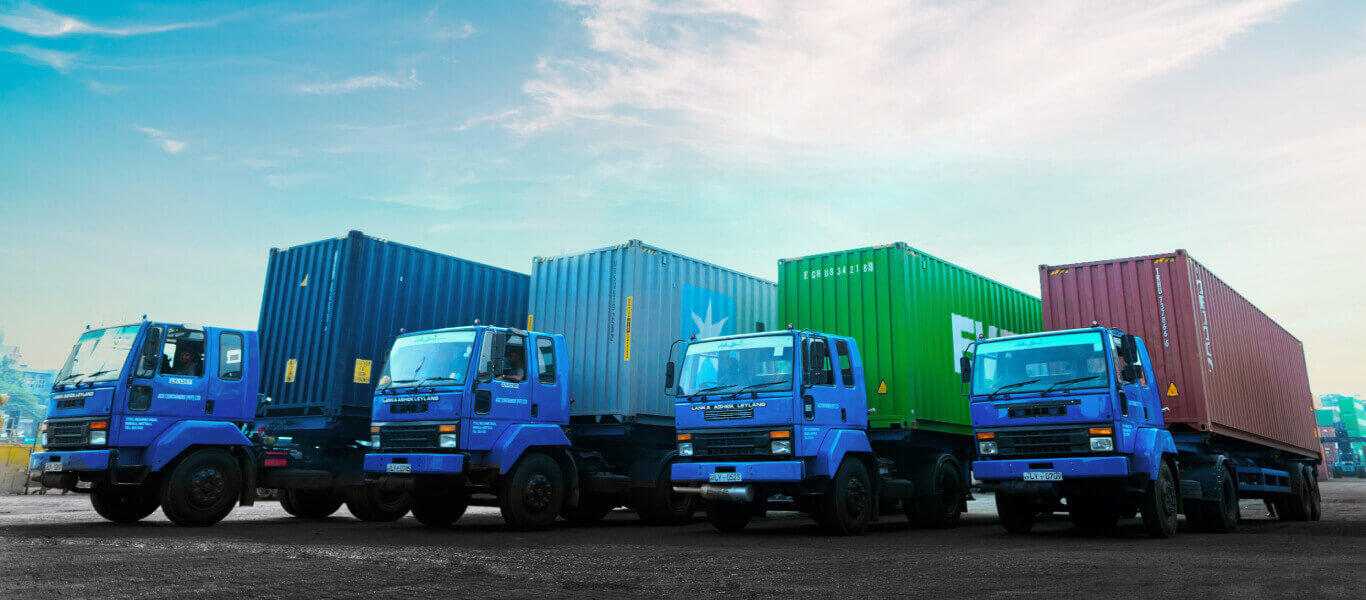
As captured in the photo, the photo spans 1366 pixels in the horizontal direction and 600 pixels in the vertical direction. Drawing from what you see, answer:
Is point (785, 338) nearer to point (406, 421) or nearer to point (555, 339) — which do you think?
point (555, 339)

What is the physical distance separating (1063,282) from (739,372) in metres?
5.78

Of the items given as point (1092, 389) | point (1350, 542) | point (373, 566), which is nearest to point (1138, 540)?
point (1092, 389)

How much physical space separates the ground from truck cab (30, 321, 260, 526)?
46 cm

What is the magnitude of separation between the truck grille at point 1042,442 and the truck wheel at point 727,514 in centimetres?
320

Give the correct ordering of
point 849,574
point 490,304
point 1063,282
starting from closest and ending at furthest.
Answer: point 849,574 < point 1063,282 < point 490,304

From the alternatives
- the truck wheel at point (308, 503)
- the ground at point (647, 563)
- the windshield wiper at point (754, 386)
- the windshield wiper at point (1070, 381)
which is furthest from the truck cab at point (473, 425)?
the windshield wiper at point (1070, 381)

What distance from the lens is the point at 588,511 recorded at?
1347cm

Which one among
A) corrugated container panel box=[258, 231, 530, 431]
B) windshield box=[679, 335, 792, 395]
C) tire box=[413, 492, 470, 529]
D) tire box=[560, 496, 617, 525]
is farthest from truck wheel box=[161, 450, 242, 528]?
windshield box=[679, 335, 792, 395]

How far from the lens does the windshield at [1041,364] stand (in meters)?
10.8

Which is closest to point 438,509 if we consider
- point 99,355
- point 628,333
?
point 628,333

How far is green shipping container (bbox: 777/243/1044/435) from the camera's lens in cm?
1258

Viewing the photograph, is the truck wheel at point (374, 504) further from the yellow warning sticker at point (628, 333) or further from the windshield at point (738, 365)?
the windshield at point (738, 365)

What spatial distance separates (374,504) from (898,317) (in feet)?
26.1

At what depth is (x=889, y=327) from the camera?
41.9 feet
